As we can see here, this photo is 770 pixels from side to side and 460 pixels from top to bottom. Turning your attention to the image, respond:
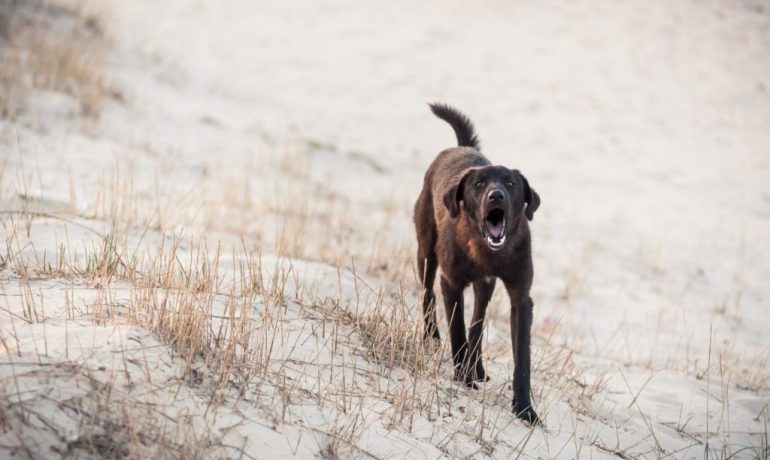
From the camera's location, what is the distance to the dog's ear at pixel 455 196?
4.35 metres

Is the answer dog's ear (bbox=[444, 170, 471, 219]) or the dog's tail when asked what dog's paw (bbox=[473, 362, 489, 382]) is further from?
the dog's tail

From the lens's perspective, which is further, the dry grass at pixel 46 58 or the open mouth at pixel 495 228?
the dry grass at pixel 46 58

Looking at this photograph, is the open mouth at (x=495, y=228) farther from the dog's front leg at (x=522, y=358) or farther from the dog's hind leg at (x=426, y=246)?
the dog's hind leg at (x=426, y=246)

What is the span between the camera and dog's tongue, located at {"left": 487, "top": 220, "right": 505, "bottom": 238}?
4066mm

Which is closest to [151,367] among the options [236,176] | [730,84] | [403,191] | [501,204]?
[501,204]

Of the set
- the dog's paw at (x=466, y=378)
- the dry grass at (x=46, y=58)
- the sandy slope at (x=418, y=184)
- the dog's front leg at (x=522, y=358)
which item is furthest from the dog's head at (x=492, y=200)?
the dry grass at (x=46, y=58)

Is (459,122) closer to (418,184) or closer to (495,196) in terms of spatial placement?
(495,196)

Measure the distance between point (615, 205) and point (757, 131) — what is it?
4995 mm

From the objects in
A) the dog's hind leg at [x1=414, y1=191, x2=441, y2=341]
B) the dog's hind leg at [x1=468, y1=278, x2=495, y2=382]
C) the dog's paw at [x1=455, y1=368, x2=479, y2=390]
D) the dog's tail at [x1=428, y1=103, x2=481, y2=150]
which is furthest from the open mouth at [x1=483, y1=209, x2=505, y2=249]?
the dog's tail at [x1=428, y1=103, x2=481, y2=150]

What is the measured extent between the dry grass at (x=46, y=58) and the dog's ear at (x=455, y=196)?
21.2ft

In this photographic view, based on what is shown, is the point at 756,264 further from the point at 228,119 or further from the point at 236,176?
the point at 228,119

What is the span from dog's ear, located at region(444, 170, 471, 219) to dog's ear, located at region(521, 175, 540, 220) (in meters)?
0.36

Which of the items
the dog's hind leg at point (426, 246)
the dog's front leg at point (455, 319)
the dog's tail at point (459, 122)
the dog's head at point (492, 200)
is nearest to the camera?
the dog's head at point (492, 200)

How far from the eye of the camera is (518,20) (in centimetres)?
1930
